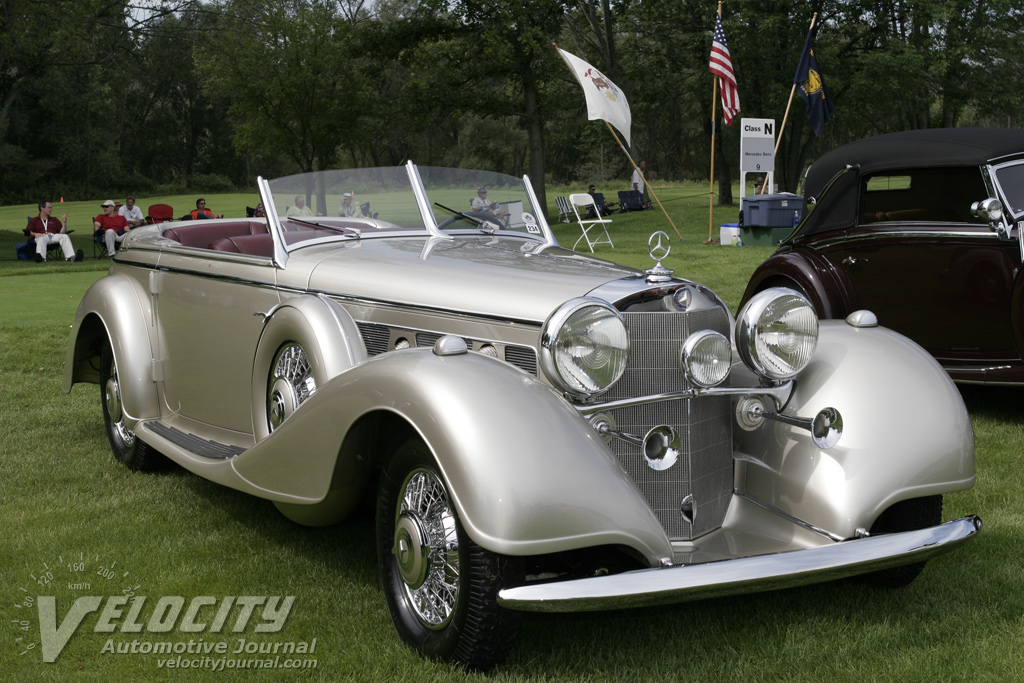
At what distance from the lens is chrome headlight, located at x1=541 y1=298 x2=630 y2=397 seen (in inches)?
105

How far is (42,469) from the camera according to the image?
200 inches

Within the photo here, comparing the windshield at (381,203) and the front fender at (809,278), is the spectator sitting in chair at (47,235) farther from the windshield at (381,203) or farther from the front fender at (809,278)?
the windshield at (381,203)

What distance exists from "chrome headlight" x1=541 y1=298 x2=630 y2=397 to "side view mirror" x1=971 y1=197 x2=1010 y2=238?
4046mm

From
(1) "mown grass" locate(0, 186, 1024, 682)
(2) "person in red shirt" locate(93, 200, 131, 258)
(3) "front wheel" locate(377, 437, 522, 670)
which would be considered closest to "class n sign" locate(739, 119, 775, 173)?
(2) "person in red shirt" locate(93, 200, 131, 258)

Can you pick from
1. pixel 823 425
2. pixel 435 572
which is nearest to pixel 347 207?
pixel 435 572

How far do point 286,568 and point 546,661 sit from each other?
1328 millimetres

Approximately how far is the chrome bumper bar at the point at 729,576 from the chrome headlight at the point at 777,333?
643mm

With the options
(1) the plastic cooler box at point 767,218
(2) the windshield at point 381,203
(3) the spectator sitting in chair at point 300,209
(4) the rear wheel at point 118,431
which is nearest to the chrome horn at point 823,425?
(2) the windshield at point 381,203

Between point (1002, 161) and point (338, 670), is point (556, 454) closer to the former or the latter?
point (338, 670)

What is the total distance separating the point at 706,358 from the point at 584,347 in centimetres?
45

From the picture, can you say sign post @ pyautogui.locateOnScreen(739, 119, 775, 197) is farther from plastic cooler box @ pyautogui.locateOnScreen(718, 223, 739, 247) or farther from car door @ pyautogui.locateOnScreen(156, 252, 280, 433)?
car door @ pyautogui.locateOnScreen(156, 252, 280, 433)

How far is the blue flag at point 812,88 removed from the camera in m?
19.3

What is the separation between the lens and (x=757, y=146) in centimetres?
1917

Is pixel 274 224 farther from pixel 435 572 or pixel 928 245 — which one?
pixel 928 245
